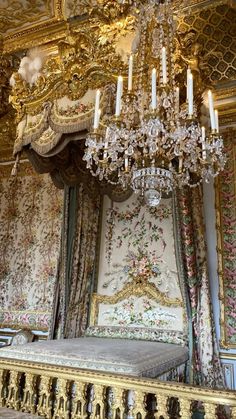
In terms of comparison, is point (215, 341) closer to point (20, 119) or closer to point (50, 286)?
point (50, 286)

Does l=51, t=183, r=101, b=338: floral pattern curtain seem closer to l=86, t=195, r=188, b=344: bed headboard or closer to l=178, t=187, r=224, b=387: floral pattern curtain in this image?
l=86, t=195, r=188, b=344: bed headboard

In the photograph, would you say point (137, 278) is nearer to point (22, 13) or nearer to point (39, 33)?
point (39, 33)

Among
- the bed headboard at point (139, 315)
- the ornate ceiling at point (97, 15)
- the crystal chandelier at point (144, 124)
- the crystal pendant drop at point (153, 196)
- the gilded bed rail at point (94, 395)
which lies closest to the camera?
the gilded bed rail at point (94, 395)

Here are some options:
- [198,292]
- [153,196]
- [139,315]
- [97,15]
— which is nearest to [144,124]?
[153,196]

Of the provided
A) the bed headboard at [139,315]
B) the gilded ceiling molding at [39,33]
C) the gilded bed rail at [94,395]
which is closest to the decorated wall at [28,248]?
the bed headboard at [139,315]

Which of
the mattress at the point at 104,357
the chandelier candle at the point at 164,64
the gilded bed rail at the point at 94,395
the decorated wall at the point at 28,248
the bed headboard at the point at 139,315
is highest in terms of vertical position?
the chandelier candle at the point at 164,64

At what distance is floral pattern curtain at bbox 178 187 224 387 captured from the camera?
3.11 meters

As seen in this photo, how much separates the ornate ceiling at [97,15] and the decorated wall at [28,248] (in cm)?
179

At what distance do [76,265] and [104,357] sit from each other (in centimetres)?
162

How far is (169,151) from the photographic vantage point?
262cm

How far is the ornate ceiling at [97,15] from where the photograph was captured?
329 cm

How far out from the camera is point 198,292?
3.38m

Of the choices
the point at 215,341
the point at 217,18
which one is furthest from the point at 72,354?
the point at 217,18

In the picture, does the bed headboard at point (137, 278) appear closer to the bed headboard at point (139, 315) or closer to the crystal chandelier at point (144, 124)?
the bed headboard at point (139, 315)
